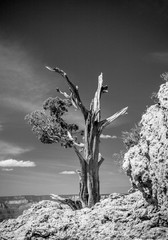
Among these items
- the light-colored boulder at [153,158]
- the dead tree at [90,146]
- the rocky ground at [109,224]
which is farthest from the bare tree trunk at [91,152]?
the light-colored boulder at [153,158]

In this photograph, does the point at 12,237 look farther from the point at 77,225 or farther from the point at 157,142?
the point at 157,142

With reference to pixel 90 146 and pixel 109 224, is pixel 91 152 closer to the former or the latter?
pixel 90 146

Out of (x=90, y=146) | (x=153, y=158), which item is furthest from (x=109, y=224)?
(x=90, y=146)

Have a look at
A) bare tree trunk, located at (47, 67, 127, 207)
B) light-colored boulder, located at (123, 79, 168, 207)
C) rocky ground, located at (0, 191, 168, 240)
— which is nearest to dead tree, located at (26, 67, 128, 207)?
bare tree trunk, located at (47, 67, 127, 207)

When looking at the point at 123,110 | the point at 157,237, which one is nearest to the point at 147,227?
the point at 157,237

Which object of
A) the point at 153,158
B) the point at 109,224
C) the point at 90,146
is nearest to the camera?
the point at 153,158

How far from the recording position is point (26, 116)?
17438 mm

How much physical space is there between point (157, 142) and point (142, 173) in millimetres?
526

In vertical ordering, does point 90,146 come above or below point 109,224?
above

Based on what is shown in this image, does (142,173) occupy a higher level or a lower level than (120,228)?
higher

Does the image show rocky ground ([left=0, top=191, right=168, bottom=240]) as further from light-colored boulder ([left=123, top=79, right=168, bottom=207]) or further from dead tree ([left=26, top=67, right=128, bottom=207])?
dead tree ([left=26, top=67, right=128, bottom=207])

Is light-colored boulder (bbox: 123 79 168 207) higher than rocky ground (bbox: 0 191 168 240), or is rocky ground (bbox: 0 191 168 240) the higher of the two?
light-colored boulder (bbox: 123 79 168 207)

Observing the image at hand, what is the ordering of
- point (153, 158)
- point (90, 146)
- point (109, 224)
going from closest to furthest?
1. point (153, 158)
2. point (109, 224)
3. point (90, 146)

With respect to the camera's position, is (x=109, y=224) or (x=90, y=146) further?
(x=90, y=146)
